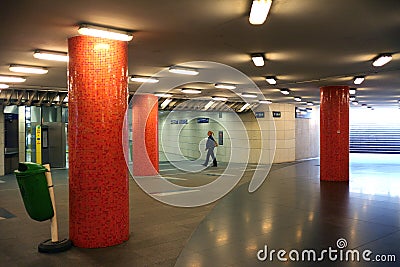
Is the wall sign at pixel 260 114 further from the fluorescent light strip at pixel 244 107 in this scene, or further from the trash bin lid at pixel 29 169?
the trash bin lid at pixel 29 169

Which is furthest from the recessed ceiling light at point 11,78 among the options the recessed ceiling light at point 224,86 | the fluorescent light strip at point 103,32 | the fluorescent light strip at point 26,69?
the fluorescent light strip at point 103,32

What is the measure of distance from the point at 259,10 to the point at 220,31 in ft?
4.57

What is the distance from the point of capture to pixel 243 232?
5836mm

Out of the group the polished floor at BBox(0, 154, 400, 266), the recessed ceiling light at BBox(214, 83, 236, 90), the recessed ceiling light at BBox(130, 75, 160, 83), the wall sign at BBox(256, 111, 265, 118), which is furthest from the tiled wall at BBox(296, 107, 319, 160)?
the recessed ceiling light at BBox(130, 75, 160, 83)

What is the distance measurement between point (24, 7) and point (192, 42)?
282 cm

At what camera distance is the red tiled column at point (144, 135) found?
13281 millimetres

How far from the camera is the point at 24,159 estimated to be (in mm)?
15727

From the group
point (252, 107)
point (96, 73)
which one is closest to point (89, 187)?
point (96, 73)

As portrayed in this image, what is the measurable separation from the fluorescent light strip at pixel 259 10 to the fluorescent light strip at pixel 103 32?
2.00m

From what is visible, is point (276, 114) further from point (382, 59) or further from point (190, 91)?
point (382, 59)

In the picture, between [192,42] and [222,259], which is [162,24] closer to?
[192,42]

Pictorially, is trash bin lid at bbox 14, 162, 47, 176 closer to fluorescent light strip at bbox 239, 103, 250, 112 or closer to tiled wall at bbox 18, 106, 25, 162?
tiled wall at bbox 18, 106, 25, 162

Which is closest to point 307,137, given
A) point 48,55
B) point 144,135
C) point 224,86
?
point 224,86

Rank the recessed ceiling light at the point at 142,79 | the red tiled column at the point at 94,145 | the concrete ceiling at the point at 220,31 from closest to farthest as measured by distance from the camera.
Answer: the concrete ceiling at the point at 220,31
the red tiled column at the point at 94,145
the recessed ceiling light at the point at 142,79
